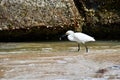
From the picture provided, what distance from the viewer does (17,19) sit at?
11242mm

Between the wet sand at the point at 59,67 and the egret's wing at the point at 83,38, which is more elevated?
the egret's wing at the point at 83,38

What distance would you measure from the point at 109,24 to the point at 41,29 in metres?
2.10

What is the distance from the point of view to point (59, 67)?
661 centimetres

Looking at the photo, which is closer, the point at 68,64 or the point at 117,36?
the point at 68,64

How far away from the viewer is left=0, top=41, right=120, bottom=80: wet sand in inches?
228

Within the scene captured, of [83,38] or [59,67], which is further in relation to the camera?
[83,38]

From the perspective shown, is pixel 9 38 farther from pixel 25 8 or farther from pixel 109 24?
pixel 109 24

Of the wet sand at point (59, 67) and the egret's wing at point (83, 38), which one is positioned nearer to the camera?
the wet sand at point (59, 67)

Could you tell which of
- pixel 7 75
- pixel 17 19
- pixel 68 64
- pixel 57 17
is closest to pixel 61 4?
pixel 57 17

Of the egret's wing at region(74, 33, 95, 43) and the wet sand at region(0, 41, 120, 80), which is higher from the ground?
the egret's wing at region(74, 33, 95, 43)

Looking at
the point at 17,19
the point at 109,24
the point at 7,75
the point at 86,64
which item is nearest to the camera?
the point at 7,75

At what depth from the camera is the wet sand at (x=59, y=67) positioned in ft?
19.0

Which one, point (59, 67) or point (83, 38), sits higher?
point (83, 38)

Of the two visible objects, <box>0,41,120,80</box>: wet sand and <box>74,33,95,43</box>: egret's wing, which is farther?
<box>74,33,95,43</box>: egret's wing
